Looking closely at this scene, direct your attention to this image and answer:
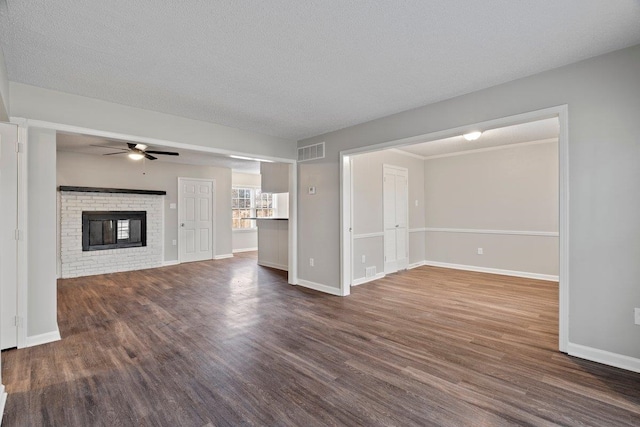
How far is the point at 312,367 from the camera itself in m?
2.50

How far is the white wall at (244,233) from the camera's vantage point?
30.7 ft

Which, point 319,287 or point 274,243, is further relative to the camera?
point 274,243

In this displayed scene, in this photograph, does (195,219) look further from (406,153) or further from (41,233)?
(406,153)

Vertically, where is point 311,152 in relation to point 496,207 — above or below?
above

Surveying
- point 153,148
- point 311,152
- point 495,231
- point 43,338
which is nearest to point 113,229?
point 153,148

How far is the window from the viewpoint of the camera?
31.1 feet

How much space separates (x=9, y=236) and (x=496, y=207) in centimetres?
730

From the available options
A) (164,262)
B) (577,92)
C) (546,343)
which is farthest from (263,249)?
(577,92)

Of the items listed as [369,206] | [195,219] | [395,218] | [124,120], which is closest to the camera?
[124,120]

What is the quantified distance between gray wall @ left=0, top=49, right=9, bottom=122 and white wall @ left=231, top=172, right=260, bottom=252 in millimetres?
6412

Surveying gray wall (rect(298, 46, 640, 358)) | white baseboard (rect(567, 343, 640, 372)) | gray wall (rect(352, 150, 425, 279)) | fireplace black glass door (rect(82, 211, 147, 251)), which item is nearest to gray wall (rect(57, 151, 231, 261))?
fireplace black glass door (rect(82, 211, 147, 251))

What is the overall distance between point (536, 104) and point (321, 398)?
3.14 metres

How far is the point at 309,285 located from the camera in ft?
16.8

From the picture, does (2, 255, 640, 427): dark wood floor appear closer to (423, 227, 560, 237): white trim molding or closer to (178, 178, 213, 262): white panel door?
(423, 227, 560, 237): white trim molding
